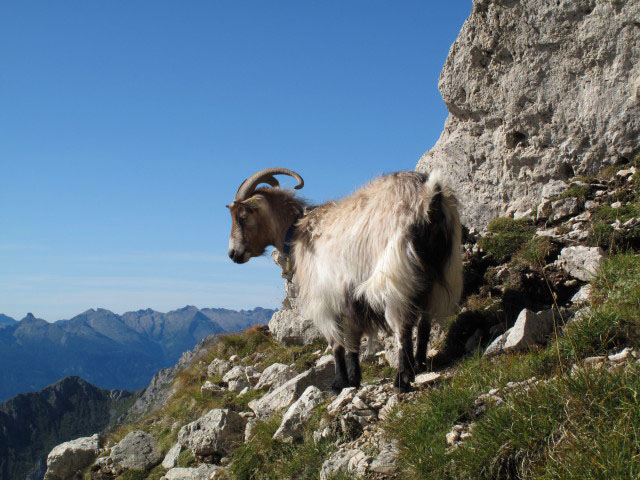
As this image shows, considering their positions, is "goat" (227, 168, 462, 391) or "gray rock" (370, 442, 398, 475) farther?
"goat" (227, 168, 462, 391)

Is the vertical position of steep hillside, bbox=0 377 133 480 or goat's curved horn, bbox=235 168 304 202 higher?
goat's curved horn, bbox=235 168 304 202

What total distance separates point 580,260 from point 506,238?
153 cm

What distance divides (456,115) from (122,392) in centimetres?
20629

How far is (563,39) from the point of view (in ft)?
32.1

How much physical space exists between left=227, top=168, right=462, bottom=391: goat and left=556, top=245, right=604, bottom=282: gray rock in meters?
1.60

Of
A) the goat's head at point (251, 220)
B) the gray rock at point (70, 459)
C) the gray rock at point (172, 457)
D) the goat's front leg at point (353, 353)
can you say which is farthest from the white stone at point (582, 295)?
the gray rock at point (70, 459)

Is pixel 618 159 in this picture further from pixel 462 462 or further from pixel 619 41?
pixel 462 462

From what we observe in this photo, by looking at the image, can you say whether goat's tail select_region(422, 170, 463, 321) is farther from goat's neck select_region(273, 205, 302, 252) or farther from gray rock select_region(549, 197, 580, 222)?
gray rock select_region(549, 197, 580, 222)

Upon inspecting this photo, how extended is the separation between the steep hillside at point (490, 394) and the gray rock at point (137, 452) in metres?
0.02

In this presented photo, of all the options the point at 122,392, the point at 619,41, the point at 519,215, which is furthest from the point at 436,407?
the point at 122,392

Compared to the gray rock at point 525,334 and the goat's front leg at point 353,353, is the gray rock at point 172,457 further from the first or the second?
the gray rock at point 525,334

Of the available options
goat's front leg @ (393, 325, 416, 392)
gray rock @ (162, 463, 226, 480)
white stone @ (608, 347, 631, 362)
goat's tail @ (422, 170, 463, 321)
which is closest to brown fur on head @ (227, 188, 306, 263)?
goat's tail @ (422, 170, 463, 321)

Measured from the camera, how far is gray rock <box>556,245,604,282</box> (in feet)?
21.6

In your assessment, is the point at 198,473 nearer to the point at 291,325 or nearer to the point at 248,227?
the point at 248,227
